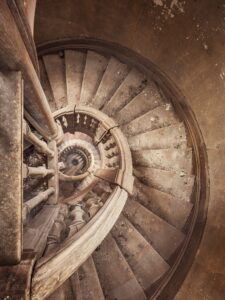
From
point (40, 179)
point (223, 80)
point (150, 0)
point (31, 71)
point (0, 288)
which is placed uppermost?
point (150, 0)

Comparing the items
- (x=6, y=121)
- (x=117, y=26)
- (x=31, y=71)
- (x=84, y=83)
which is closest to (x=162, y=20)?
(x=117, y=26)

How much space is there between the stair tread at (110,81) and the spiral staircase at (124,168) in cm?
2

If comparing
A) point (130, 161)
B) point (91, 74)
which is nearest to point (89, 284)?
point (130, 161)

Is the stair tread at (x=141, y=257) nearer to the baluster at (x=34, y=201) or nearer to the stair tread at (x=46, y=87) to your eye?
the baluster at (x=34, y=201)

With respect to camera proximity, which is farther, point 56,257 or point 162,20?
point 162,20

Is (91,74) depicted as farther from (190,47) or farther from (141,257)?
(141,257)

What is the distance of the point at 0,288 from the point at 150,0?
3.46 m

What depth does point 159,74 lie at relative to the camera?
11.7ft

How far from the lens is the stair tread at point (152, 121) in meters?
3.53

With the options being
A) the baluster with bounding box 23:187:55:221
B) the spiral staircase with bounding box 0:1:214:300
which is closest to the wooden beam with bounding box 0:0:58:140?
the spiral staircase with bounding box 0:1:214:300

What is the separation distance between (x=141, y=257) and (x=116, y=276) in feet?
1.42

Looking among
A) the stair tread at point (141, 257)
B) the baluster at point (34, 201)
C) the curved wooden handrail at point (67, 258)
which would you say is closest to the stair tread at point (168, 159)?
the stair tread at point (141, 257)

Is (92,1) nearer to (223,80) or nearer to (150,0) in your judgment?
(150,0)

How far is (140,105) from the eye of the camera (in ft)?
11.8
